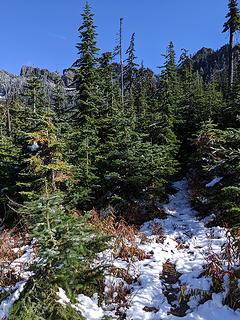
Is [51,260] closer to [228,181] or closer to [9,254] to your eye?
[9,254]

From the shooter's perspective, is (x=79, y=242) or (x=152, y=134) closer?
(x=79, y=242)

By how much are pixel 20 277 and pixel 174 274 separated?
13.2ft

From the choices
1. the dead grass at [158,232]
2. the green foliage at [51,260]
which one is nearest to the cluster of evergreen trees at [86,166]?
the green foliage at [51,260]

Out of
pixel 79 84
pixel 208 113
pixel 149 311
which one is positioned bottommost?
pixel 149 311

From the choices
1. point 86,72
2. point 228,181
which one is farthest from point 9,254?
point 86,72

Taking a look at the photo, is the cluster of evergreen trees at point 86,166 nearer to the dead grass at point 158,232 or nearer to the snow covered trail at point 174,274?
the snow covered trail at point 174,274

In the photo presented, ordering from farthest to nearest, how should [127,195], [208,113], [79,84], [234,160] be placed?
[79,84] → [208,113] → [127,195] → [234,160]

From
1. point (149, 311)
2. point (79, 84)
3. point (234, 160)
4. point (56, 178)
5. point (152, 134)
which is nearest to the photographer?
point (149, 311)

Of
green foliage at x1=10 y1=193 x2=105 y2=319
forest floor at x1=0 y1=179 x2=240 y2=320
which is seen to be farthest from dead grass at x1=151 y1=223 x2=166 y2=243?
green foliage at x1=10 y1=193 x2=105 y2=319

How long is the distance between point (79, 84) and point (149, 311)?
1886cm

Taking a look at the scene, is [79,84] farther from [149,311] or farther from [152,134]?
[149,311]

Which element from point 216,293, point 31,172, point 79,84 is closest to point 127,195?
point 31,172

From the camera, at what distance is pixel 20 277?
341 inches

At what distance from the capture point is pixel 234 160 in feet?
36.6
